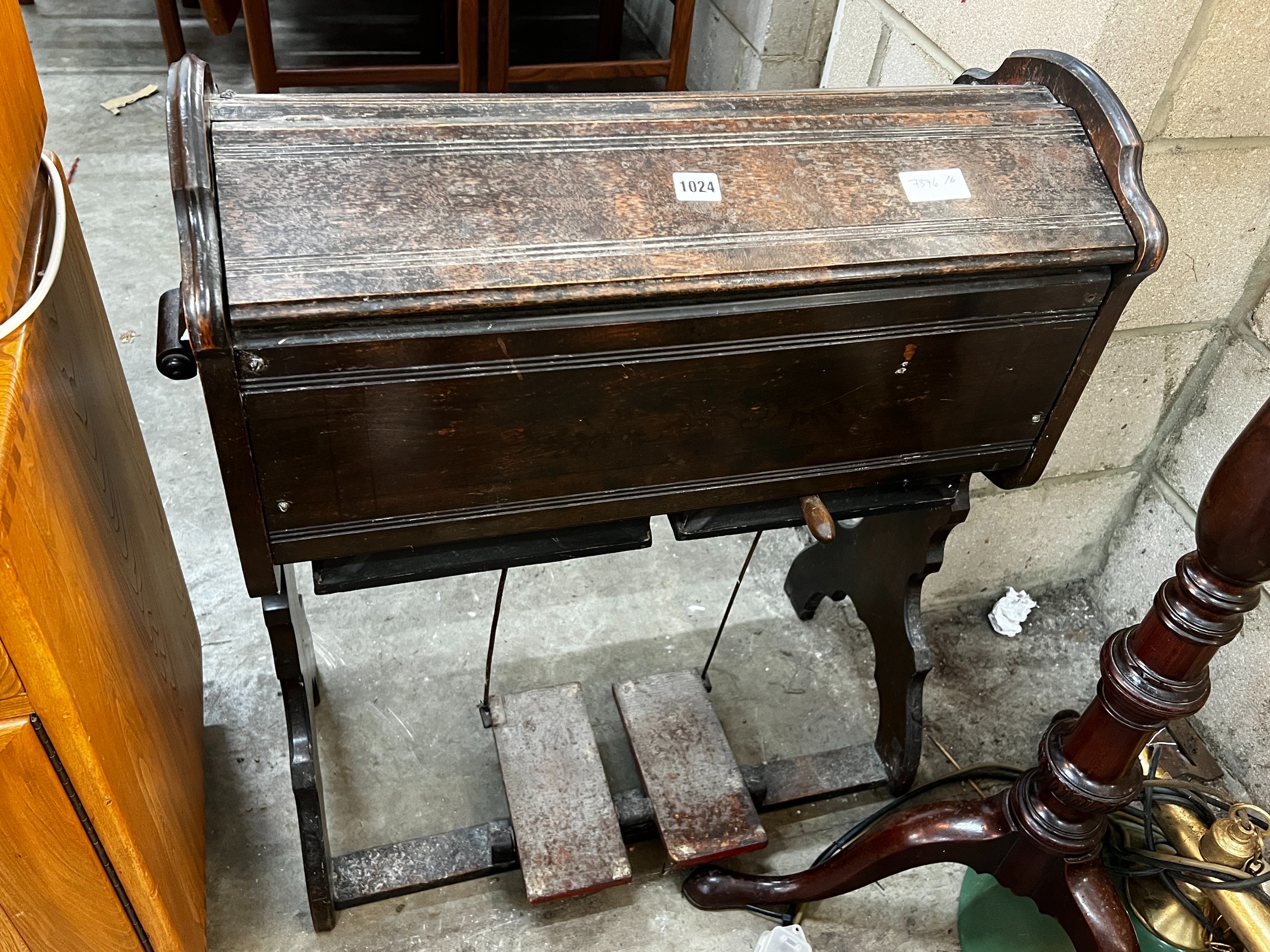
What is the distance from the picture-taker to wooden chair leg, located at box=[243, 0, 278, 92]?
9.71 ft

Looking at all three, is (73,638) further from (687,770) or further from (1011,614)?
(1011,614)

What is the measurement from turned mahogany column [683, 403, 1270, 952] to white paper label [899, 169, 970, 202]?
41 centimetres

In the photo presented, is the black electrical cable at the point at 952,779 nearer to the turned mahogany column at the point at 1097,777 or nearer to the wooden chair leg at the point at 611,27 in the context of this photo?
the turned mahogany column at the point at 1097,777

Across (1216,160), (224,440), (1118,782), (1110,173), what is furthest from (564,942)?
(1216,160)

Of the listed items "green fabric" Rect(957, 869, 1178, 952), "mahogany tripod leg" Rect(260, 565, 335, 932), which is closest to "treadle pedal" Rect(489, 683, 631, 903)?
"mahogany tripod leg" Rect(260, 565, 335, 932)

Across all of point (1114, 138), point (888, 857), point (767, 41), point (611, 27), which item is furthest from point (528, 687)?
point (611, 27)

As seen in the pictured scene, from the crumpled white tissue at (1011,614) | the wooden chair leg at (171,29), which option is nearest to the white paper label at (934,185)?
the crumpled white tissue at (1011,614)

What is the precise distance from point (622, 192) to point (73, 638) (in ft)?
2.41

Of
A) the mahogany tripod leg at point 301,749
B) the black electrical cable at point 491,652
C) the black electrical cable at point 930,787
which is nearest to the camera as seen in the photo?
the mahogany tripod leg at point 301,749

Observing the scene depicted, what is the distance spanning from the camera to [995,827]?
1.48m

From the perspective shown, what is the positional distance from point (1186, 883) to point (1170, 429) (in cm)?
91

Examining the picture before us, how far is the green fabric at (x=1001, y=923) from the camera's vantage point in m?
1.60

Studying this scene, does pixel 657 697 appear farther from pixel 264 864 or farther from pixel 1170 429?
pixel 1170 429

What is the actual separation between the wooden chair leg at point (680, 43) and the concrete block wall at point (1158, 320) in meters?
1.01
